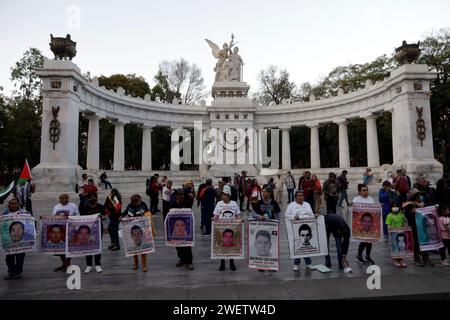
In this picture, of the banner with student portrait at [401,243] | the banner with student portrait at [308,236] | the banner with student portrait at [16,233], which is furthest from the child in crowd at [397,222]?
the banner with student portrait at [16,233]

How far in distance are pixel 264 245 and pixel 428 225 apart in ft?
14.6

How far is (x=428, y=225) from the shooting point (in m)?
8.19

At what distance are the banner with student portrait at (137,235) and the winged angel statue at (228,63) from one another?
40371mm

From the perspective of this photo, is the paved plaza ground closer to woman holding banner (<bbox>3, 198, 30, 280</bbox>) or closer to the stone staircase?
woman holding banner (<bbox>3, 198, 30, 280</bbox>)

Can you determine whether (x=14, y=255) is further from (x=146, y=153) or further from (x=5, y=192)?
(x=146, y=153)

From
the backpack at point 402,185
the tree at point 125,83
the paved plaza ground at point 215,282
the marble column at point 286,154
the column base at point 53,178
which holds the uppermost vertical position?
the tree at point 125,83

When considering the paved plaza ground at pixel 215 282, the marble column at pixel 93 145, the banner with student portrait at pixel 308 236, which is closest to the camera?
the paved plaza ground at pixel 215 282

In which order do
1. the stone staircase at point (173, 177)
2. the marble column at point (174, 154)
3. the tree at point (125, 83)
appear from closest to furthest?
the stone staircase at point (173, 177), the marble column at point (174, 154), the tree at point (125, 83)

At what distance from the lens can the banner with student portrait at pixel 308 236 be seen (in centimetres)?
767

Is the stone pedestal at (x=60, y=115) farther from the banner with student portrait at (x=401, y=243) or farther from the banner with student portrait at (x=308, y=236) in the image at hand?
the banner with student portrait at (x=401, y=243)

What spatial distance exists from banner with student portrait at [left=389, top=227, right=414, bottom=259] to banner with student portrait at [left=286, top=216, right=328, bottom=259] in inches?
71.8

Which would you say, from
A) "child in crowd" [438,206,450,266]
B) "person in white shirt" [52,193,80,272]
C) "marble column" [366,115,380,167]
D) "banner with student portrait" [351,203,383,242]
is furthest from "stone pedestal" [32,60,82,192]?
"marble column" [366,115,380,167]

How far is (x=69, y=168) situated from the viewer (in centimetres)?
2484
